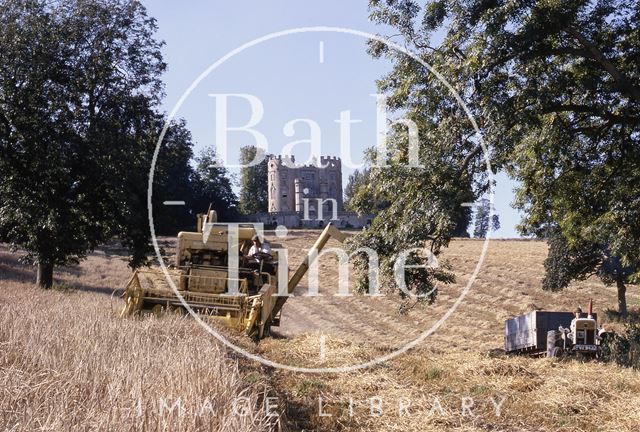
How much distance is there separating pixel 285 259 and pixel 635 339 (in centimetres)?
916

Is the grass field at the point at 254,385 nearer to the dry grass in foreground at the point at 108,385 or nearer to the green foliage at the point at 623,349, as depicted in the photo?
the dry grass in foreground at the point at 108,385

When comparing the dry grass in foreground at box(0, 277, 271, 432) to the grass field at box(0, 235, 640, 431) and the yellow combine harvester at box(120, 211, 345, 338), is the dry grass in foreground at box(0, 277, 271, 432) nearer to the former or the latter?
the grass field at box(0, 235, 640, 431)

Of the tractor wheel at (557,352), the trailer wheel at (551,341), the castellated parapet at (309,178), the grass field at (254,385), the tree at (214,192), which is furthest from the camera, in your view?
the tree at (214,192)

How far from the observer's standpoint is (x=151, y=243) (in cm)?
2989

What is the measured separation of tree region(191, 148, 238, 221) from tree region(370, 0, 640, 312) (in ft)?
132

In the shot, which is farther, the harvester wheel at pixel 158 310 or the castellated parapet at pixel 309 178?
the castellated parapet at pixel 309 178

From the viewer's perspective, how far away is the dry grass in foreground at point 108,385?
5320 millimetres

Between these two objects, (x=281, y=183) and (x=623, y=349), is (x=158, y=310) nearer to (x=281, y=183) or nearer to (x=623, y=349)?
(x=623, y=349)

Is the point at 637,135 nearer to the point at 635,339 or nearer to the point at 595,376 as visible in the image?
the point at 635,339

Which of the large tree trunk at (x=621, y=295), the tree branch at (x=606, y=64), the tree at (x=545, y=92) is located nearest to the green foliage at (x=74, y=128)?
the tree at (x=545, y=92)

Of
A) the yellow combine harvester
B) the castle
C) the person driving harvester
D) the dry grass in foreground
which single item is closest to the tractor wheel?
the yellow combine harvester

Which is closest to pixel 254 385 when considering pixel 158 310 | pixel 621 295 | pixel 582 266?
pixel 158 310

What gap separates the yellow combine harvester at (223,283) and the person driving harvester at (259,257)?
0.9 inches

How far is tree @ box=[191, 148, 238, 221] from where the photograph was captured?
5872 cm
